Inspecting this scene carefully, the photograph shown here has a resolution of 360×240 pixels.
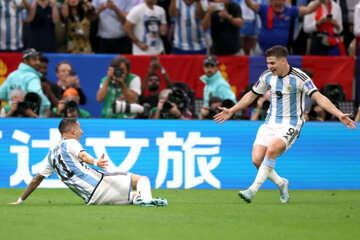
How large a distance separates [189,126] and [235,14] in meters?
3.47

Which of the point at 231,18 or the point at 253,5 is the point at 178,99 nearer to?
the point at 231,18

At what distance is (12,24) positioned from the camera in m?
15.1

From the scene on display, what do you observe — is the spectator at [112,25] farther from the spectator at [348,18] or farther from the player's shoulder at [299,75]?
the player's shoulder at [299,75]

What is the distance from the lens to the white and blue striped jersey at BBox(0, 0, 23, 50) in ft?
49.2

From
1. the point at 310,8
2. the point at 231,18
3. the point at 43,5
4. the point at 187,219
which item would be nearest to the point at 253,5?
the point at 231,18

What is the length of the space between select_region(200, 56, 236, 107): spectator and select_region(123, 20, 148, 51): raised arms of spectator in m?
1.85

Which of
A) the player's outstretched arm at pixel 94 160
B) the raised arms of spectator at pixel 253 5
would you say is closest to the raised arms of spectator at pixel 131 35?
the raised arms of spectator at pixel 253 5

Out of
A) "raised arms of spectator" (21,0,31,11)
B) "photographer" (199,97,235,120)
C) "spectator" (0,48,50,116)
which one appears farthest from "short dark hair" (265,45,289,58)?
"raised arms of spectator" (21,0,31,11)

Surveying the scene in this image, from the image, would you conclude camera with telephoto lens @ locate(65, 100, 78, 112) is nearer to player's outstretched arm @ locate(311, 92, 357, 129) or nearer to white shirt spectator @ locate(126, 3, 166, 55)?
white shirt spectator @ locate(126, 3, 166, 55)

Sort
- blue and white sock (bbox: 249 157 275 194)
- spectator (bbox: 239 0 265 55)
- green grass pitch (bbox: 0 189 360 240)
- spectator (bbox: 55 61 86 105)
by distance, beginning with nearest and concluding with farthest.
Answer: green grass pitch (bbox: 0 189 360 240)
blue and white sock (bbox: 249 157 275 194)
spectator (bbox: 55 61 86 105)
spectator (bbox: 239 0 265 55)

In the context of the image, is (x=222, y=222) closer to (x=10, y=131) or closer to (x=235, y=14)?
(x=10, y=131)

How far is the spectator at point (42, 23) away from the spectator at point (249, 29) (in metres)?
4.12

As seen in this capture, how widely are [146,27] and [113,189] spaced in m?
6.94

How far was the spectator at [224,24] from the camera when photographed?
14867 millimetres
